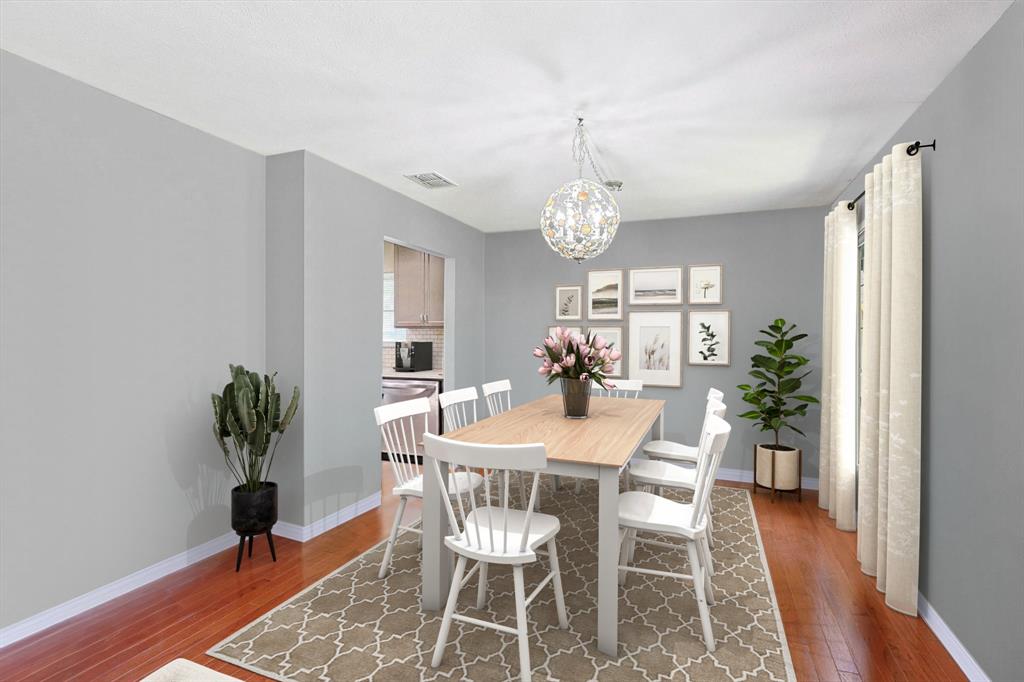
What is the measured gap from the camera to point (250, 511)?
9.67 ft

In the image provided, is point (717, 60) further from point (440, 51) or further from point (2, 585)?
point (2, 585)

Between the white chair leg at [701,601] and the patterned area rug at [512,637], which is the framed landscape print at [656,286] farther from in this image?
the white chair leg at [701,601]

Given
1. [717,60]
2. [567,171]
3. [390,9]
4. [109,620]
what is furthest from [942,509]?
[109,620]

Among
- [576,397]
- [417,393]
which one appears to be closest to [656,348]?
[576,397]

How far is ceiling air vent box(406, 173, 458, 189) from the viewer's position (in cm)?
384

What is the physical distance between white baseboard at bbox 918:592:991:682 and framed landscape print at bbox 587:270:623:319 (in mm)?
3430

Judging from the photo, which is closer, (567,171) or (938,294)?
(938,294)

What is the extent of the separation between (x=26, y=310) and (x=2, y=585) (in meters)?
1.21

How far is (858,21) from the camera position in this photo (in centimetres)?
194

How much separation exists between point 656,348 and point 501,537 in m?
3.51

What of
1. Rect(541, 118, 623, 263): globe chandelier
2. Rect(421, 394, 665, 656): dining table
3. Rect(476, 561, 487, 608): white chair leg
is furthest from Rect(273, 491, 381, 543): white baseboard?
Rect(541, 118, 623, 263): globe chandelier

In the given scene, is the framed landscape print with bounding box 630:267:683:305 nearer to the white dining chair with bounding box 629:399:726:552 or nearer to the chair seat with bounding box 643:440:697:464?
the chair seat with bounding box 643:440:697:464

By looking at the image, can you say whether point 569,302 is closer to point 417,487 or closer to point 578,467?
point 417,487

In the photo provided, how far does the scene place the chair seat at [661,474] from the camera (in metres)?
2.90
